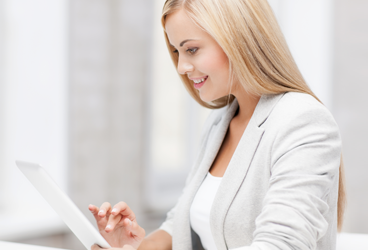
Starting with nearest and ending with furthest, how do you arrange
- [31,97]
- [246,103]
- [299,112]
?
[299,112], [246,103], [31,97]

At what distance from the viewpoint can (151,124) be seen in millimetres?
2969

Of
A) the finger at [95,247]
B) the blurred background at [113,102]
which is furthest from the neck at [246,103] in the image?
the blurred background at [113,102]

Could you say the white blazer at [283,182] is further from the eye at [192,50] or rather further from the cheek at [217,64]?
the eye at [192,50]

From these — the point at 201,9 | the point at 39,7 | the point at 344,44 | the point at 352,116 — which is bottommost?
the point at 352,116

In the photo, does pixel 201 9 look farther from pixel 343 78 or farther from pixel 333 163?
pixel 343 78

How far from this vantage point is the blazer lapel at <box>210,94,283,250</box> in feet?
3.34

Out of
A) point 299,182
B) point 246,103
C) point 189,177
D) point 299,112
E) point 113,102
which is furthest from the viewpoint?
point 113,102

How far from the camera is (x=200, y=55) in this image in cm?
111

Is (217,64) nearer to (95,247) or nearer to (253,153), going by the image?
(253,153)

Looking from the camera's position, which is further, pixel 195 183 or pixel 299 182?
pixel 195 183

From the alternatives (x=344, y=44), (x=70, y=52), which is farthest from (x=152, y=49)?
(x=344, y=44)

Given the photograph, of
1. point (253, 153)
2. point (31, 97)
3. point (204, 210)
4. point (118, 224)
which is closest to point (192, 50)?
point (253, 153)

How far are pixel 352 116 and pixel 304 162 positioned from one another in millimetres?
2306

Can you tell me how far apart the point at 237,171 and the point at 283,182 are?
22 cm
